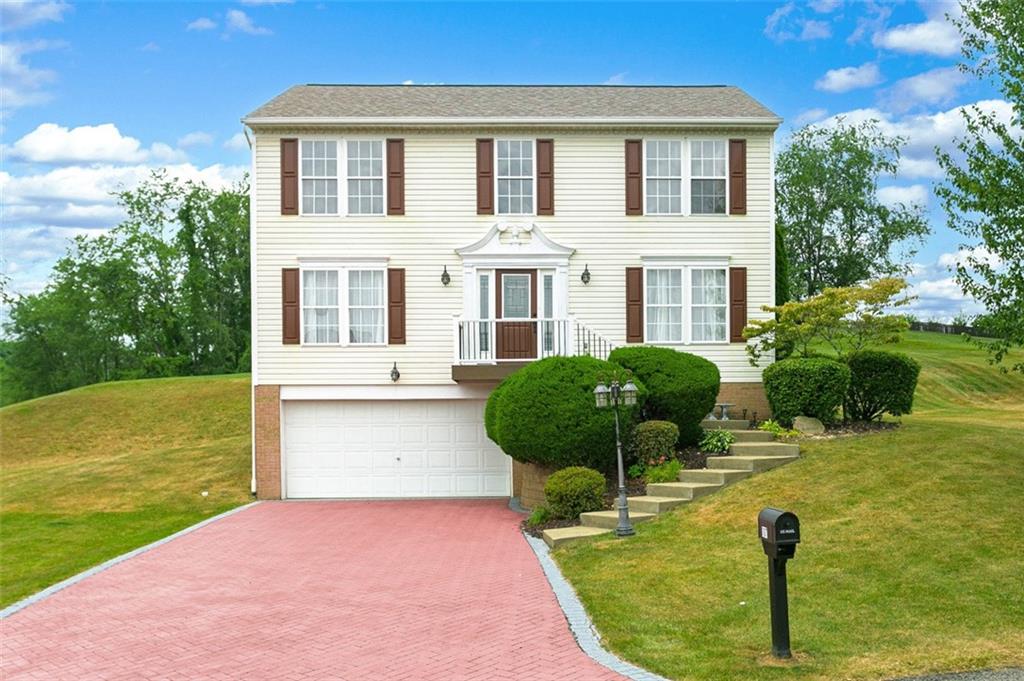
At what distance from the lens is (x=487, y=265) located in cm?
→ 2053

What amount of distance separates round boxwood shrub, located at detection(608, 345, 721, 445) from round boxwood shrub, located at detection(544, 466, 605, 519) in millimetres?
2335

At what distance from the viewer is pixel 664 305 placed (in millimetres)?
20719

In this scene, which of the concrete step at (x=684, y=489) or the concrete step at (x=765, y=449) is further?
the concrete step at (x=765, y=449)

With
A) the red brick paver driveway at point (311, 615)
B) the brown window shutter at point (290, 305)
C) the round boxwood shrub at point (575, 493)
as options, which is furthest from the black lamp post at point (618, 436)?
the brown window shutter at point (290, 305)

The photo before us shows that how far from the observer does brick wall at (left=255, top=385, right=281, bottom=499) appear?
20.4m

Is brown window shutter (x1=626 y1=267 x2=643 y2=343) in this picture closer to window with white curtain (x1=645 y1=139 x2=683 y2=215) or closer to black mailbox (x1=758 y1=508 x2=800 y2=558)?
window with white curtain (x1=645 y1=139 x2=683 y2=215)

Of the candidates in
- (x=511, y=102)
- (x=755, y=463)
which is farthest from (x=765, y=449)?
(x=511, y=102)

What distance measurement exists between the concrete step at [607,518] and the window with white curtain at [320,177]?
30.1 feet

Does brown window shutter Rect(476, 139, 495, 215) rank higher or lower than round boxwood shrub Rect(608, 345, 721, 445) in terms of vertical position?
higher

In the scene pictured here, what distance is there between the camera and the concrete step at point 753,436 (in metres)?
17.9

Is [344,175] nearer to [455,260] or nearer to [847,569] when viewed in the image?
[455,260]

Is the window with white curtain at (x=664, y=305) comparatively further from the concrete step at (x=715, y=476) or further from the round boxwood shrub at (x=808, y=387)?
the concrete step at (x=715, y=476)

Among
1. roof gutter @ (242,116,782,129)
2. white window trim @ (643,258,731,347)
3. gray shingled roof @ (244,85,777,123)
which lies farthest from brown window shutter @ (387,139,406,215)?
white window trim @ (643,258,731,347)

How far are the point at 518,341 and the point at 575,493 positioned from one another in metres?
5.24
